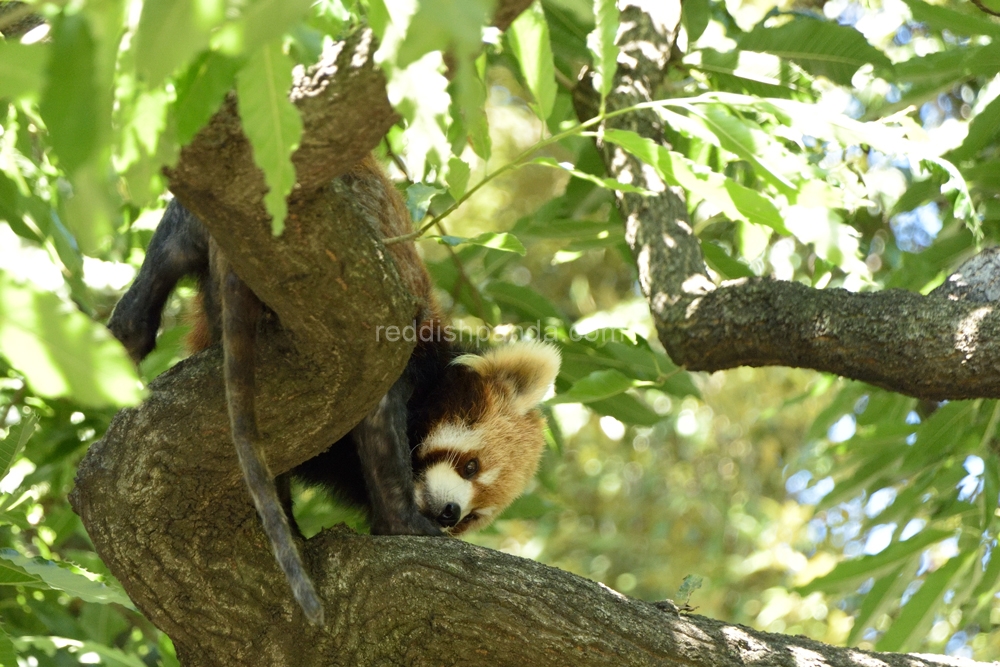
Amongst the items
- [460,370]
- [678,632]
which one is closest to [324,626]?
[678,632]

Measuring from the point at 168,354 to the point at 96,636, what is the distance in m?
0.90

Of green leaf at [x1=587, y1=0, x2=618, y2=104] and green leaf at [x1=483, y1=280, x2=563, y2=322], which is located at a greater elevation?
green leaf at [x1=483, y1=280, x2=563, y2=322]

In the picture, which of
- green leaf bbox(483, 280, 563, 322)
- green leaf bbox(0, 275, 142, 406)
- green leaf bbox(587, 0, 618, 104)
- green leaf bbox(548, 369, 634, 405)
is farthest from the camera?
green leaf bbox(483, 280, 563, 322)

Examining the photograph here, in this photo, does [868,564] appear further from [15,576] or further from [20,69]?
[20,69]

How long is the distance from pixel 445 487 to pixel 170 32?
1827 millimetres

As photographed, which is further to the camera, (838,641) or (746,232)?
(838,641)

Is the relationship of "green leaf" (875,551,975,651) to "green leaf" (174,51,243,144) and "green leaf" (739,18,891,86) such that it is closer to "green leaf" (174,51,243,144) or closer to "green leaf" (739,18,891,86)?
"green leaf" (739,18,891,86)

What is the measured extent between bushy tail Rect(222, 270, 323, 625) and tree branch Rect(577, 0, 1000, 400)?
94cm

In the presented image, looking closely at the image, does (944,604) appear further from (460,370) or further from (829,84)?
(829,84)

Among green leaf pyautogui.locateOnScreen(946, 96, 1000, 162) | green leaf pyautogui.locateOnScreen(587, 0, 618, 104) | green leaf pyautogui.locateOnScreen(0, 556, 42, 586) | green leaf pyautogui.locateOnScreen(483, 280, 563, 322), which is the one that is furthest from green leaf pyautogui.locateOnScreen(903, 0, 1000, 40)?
green leaf pyautogui.locateOnScreen(0, 556, 42, 586)

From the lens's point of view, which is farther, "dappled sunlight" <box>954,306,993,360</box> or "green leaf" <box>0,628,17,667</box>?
"dappled sunlight" <box>954,306,993,360</box>

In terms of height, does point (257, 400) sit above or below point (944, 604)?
below

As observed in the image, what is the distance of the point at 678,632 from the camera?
5.73 feet

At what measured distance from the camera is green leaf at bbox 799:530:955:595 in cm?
261
